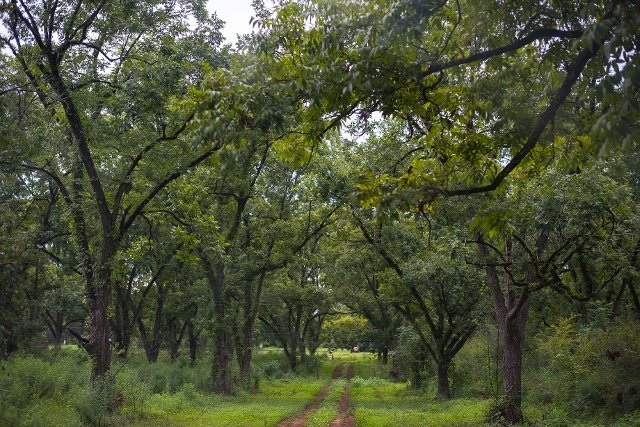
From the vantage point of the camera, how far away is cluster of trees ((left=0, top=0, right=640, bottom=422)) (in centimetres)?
603

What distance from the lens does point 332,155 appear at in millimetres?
22359

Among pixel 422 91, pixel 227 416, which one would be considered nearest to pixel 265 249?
pixel 227 416

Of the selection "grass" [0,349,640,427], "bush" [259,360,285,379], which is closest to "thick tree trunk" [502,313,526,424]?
Result: "grass" [0,349,640,427]

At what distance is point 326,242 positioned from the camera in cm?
3219

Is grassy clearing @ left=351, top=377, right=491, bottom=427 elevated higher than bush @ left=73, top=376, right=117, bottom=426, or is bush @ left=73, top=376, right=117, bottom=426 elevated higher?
bush @ left=73, top=376, right=117, bottom=426

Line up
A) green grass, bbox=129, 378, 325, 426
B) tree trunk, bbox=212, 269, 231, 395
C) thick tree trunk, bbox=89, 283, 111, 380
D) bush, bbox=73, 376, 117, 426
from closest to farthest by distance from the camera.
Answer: bush, bbox=73, 376, 117, 426
thick tree trunk, bbox=89, 283, 111, 380
green grass, bbox=129, 378, 325, 426
tree trunk, bbox=212, 269, 231, 395

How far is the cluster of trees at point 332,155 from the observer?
237 inches

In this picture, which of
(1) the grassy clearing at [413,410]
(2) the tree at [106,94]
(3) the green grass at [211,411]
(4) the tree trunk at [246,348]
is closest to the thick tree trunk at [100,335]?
(2) the tree at [106,94]

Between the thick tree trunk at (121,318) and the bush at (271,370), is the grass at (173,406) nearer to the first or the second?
the thick tree trunk at (121,318)

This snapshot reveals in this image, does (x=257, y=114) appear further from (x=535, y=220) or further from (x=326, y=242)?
(x=326, y=242)

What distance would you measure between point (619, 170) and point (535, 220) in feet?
8.90

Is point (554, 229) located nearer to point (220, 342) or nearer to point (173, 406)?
point (173, 406)

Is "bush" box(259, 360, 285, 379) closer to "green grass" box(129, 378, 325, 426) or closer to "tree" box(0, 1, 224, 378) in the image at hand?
"green grass" box(129, 378, 325, 426)

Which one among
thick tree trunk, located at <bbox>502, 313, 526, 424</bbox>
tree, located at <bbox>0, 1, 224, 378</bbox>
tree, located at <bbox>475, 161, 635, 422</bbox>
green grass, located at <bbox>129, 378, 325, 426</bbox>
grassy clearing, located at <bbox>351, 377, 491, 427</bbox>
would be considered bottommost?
green grass, located at <bbox>129, 378, 325, 426</bbox>
